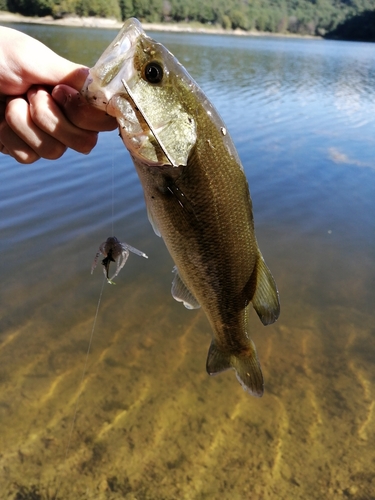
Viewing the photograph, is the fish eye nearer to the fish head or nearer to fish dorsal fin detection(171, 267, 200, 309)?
the fish head

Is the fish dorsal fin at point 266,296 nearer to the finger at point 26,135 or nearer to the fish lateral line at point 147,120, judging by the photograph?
the fish lateral line at point 147,120

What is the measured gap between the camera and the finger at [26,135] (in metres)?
2.12

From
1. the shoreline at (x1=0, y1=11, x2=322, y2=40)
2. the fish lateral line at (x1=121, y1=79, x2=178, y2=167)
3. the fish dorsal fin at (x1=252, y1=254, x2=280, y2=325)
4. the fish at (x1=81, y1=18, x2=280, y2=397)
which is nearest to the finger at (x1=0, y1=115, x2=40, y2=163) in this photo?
the fish at (x1=81, y1=18, x2=280, y2=397)

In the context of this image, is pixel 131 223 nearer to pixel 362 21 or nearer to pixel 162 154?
pixel 162 154

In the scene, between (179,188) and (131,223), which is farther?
(131,223)

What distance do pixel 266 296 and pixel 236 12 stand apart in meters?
127

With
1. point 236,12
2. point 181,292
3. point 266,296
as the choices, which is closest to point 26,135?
point 181,292

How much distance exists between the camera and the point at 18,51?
205 centimetres

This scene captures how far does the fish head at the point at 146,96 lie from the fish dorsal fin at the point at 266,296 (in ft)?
2.56

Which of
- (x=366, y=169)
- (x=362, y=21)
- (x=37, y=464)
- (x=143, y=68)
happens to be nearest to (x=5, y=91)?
(x=143, y=68)

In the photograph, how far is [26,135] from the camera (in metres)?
2.16

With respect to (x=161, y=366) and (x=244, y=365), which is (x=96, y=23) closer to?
(x=161, y=366)

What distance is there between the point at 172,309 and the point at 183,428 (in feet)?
5.61

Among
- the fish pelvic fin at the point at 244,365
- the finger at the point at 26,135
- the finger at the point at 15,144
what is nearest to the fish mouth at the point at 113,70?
the finger at the point at 26,135
